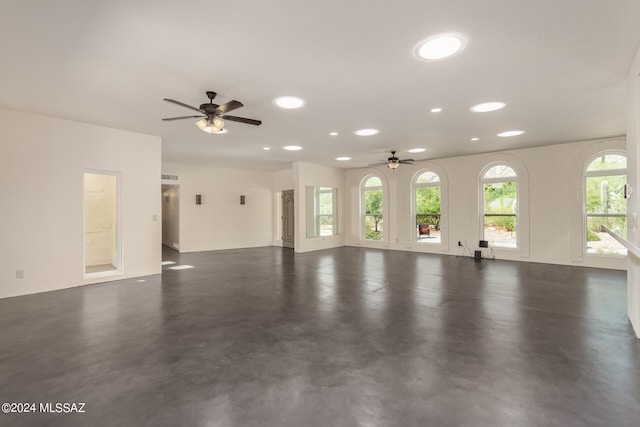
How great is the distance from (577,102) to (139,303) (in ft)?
22.8

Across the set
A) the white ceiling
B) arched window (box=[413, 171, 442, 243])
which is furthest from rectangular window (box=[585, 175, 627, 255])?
arched window (box=[413, 171, 442, 243])

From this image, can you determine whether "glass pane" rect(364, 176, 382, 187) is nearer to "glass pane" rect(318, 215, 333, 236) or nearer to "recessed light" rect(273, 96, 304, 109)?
"glass pane" rect(318, 215, 333, 236)

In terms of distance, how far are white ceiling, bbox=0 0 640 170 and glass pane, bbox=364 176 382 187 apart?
16.5 feet

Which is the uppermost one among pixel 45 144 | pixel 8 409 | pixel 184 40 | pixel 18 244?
pixel 184 40

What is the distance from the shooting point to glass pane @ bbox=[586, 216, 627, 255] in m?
6.68

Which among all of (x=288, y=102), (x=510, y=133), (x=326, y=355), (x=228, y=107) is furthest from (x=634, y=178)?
(x=228, y=107)

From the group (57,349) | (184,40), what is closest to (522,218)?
(184,40)

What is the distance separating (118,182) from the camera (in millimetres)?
5863

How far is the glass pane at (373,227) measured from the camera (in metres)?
10.7

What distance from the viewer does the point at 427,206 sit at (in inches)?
377

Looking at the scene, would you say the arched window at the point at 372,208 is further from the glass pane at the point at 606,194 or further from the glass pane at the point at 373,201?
the glass pane at the point at 606,194

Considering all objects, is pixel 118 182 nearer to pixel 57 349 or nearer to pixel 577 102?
pixel 57 349

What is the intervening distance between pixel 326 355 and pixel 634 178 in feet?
11.8

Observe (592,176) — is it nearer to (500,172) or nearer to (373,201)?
(500,172)
